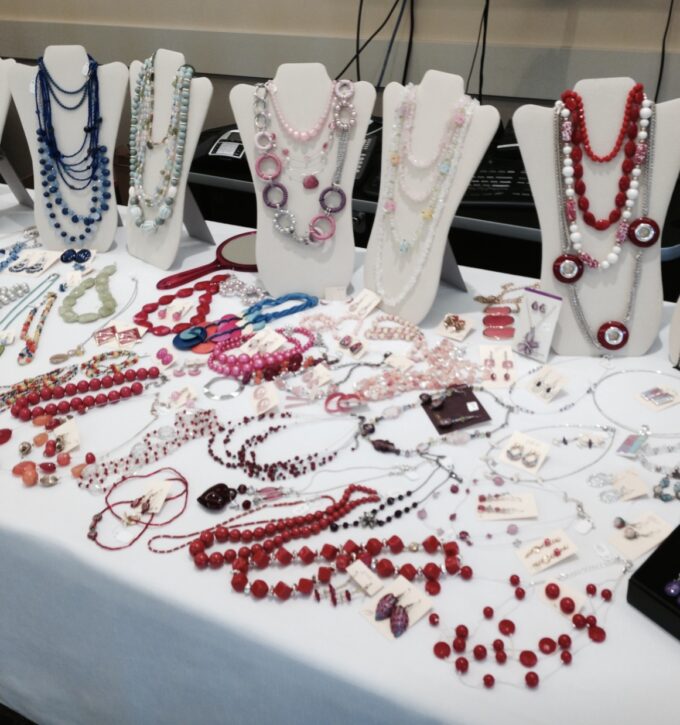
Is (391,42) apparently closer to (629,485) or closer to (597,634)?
(629,485)

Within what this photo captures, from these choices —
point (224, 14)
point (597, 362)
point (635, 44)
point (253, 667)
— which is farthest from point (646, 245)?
point (224, 14)

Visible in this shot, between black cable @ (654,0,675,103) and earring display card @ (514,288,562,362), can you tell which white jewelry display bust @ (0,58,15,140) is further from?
black cable @ (654,0,675,103)

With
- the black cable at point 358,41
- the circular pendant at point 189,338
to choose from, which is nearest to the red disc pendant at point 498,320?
the circular pendant at point 189,338

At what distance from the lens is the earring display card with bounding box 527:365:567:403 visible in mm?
1173

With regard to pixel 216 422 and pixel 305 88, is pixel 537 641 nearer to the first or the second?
pixel 216 422

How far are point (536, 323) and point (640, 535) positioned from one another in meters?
0.47

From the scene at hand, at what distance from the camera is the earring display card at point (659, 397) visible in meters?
1.13

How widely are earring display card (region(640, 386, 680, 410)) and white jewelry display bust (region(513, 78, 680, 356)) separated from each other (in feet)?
0.37

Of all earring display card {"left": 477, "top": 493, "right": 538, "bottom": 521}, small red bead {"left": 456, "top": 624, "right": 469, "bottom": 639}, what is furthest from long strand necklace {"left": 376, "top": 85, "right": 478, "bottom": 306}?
small red bead {"left": 456, "top": 624, "right": 469, "bottom": 639}

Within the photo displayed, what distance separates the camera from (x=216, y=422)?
115cm

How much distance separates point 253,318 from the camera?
1.44 m

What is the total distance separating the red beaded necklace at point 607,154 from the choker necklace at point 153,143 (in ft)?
2.76

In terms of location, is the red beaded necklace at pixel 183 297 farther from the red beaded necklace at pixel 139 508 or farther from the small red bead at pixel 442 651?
the small red bead at pixel 442 651

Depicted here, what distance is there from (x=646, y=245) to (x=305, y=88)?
751 mm
